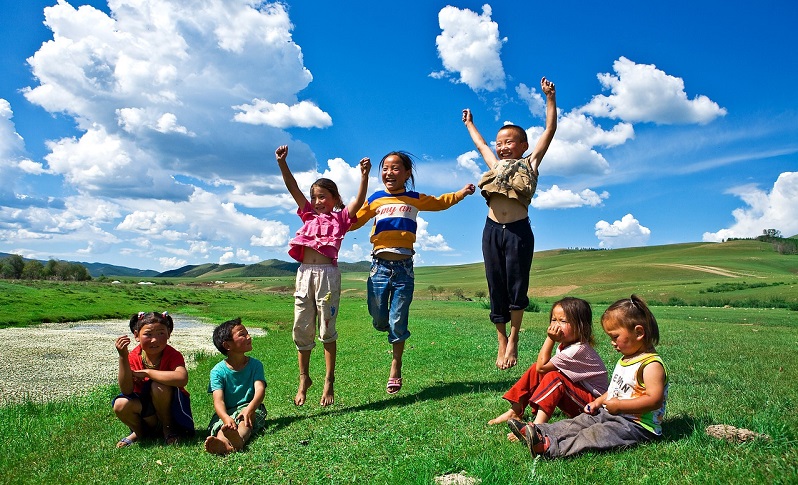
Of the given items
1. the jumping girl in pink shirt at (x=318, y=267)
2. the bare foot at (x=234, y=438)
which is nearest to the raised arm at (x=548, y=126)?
the jumping girl in pink shirt at (x=318, y=267)

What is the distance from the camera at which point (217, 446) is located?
15.8 ft

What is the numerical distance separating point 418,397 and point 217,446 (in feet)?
8.16

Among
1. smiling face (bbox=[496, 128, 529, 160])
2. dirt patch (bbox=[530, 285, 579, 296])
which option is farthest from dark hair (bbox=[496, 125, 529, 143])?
dirt patch (bbox=[530, 285, 579, 296])

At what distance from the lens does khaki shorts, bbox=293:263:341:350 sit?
636 centimetres

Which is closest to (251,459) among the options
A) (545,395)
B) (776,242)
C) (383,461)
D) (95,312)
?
(383,461)

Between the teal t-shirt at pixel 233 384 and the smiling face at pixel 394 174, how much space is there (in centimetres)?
288

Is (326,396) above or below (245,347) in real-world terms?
below

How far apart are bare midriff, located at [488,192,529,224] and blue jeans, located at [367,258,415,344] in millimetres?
1394

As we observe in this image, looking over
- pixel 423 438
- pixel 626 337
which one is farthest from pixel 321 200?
pixel 626 337

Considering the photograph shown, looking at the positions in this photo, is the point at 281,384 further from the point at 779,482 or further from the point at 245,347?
the point at 779,482

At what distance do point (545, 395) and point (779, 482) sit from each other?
181cm

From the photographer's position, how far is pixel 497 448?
13.7 feet

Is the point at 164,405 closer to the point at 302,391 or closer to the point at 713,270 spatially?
the point at 302,391

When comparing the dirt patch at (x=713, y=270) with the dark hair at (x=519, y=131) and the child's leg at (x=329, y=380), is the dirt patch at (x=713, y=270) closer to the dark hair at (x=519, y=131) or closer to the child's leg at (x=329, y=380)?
the dark hair at (x=519, y=131)
